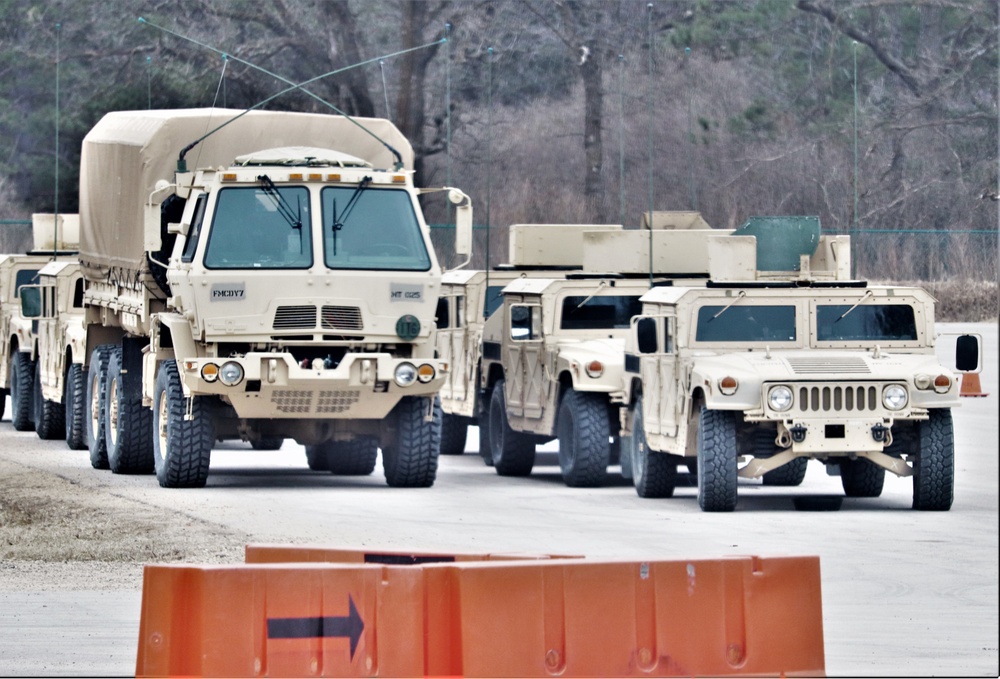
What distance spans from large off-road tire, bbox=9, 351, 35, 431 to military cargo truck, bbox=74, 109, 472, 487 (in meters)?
6.49

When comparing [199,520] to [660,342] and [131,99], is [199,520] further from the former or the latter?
[131,99]

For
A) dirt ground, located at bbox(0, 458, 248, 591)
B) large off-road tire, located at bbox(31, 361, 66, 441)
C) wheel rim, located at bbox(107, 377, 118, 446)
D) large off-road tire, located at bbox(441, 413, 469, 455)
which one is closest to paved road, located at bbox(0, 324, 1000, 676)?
dirt ground, located at bbox(0, 458, 248, 591)

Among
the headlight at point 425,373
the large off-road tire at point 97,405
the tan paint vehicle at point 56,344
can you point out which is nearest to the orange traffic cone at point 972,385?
the headlight at point 425,373

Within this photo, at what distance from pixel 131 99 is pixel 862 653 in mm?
27521

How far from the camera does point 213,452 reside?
72.8 ft

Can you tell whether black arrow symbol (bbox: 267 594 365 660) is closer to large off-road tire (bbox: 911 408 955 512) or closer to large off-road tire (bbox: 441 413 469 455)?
large off-road tire (bbox: 911 408 955 512)

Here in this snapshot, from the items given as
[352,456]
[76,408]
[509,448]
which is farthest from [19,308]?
[509,448]

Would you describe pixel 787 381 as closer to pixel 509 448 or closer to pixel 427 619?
pixel 509 448

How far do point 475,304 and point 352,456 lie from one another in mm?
2831

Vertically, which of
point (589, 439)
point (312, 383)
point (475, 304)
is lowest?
point (589, 439)

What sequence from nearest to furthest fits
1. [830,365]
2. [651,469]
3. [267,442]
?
1. [830,365]
2. [651,469]
3. [267,442]

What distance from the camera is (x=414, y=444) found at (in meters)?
17.2

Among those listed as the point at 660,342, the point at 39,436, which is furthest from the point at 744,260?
the point at 39,436

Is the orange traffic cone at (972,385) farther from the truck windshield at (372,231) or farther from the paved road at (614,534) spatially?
the truck windshield at (372,231)
